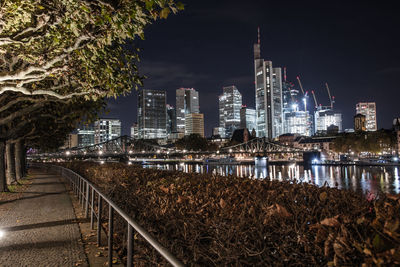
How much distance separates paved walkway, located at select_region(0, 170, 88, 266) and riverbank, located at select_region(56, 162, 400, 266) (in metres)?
1.90

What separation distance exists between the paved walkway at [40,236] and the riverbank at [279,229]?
190cm

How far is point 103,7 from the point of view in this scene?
6387 mm

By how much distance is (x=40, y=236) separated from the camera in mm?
6906

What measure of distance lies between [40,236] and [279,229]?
6.32m

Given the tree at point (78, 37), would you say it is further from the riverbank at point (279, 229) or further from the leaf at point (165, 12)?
the riverbank at point (279, 229)

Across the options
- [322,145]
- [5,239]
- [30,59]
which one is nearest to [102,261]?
[5,239]

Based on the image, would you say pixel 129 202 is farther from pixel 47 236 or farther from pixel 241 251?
pixel 241 251

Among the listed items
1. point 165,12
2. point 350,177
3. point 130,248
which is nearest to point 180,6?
point 165,12

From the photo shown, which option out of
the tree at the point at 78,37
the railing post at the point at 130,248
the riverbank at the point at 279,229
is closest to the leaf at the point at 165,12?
the tree at the point at 78,37

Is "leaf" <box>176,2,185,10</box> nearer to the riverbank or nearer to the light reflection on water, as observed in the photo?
the riverbank

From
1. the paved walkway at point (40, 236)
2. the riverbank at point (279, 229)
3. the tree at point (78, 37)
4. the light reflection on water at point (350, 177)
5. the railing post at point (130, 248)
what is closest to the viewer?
the riverbank at point (279, 229)

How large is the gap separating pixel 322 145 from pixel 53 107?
153 meters

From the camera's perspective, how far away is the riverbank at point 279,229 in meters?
1.98

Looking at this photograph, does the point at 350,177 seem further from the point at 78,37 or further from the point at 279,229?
the point at 279,229
